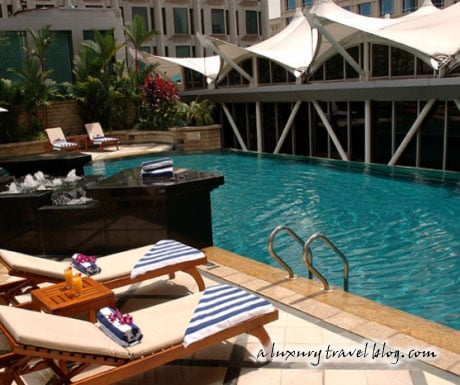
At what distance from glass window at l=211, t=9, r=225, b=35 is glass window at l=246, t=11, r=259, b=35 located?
2671 millimetres

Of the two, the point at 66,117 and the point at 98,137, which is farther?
the point at 66,117

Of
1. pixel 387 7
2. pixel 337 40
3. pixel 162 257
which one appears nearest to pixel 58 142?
pixel 337 40

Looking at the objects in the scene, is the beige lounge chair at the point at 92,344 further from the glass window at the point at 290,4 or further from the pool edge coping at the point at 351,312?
the glass window at the point at 290,4

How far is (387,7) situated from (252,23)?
45.5 ft

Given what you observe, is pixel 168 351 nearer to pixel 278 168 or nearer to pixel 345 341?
pixel 345 341

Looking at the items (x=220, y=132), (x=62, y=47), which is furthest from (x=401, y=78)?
(x=62, y=47)

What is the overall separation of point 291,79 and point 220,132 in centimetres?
444

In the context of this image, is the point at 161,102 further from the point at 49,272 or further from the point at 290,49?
the point at 49,272

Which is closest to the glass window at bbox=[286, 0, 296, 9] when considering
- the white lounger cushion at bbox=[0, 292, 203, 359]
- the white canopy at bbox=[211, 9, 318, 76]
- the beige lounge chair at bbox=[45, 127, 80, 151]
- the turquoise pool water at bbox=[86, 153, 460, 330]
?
the white canopy at bbox=[211, 9, 318, 76]

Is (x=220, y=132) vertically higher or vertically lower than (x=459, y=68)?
lower

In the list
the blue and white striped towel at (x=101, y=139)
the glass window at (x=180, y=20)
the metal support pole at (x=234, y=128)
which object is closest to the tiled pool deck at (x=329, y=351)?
the metal support pole at (x=234, y=128)

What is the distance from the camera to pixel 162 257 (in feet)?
19.9

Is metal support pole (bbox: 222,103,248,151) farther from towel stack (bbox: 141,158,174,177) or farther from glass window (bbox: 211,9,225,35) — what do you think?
glass window (bbox: 211,9,225,35)

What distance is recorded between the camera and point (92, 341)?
4059 mm
